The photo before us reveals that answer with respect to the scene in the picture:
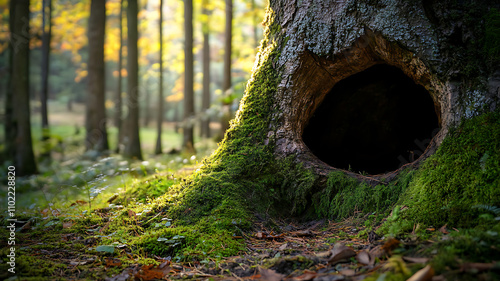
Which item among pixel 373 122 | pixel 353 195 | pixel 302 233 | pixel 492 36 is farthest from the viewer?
pixel 373 122

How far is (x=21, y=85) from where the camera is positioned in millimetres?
8414

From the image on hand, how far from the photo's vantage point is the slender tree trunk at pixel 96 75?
10359mm

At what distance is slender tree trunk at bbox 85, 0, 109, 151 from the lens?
10359 mm

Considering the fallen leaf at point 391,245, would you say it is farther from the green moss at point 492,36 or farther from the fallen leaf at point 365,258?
the green moss at point 492,36

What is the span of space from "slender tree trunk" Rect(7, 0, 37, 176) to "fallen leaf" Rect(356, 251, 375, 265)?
971cm

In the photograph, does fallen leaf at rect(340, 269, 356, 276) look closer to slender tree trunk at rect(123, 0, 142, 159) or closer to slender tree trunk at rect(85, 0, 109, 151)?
slender tree trunk at rect(123, 0, 142, 159)

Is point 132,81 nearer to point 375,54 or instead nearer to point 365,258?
point 375,54

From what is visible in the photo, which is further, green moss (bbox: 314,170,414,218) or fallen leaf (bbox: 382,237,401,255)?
green moss (bbox: 314,170,414,218)

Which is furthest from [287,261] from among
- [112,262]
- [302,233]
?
[112,262]

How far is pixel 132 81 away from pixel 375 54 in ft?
30.6

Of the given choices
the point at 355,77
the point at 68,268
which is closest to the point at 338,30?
the point at 355,77

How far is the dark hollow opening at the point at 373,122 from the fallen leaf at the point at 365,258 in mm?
2510

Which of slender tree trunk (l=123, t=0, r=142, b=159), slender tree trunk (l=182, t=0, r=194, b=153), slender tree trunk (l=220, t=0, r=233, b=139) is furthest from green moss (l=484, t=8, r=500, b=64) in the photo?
slender tree trunk (l=123, t=0, r=142, b=159)

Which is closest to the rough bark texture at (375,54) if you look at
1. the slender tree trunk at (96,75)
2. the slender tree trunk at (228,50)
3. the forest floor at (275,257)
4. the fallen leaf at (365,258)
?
the forest floor at (275,257)
